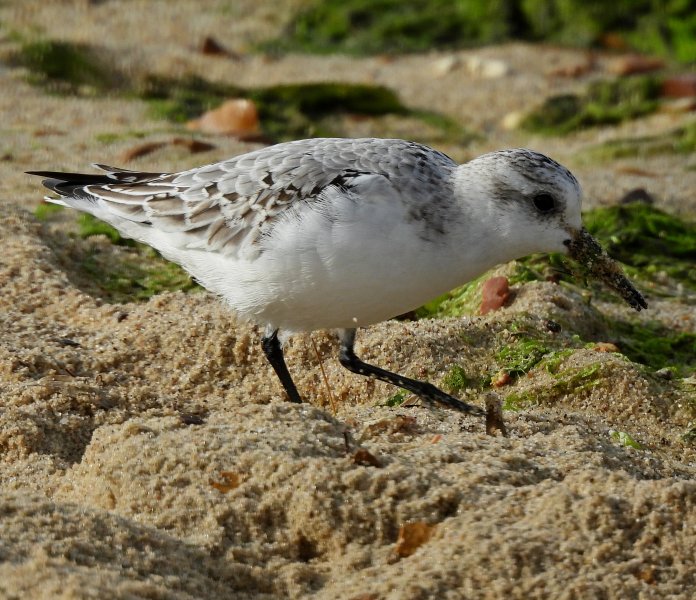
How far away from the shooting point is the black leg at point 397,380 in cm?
462

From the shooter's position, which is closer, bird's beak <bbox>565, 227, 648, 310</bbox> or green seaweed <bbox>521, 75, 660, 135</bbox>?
bird's beak <bbox>565, 227, 648, 310</bbox>

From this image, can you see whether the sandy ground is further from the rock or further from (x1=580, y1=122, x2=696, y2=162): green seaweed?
(x1=580, y1=122, x2=696, y2=162): green seaweed

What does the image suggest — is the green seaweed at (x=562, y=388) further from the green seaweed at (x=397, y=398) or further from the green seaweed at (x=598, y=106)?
the green seaweed at (x=598, y=106)

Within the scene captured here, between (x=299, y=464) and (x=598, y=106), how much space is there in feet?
23.7

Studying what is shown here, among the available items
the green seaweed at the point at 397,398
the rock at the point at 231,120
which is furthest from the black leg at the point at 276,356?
the rock at the point at 231,120

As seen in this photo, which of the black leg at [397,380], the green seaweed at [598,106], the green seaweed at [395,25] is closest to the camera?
the black leg at [397,380]

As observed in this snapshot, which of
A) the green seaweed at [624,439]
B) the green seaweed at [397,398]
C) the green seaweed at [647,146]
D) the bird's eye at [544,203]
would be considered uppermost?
the bird's eye at [544,203]

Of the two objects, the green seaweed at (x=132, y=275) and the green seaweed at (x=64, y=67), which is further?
the green seaweed at (x=64, y=67)

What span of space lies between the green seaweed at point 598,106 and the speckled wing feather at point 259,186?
17.0 feet

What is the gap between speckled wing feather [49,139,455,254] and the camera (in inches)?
179

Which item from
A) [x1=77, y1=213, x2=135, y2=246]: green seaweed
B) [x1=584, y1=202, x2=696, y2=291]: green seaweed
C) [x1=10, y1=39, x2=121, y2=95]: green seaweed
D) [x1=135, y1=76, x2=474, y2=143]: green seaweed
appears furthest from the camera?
[x1=10, y1=39, x2=121, y2=95]: green seaweed

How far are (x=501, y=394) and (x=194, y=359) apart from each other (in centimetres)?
134

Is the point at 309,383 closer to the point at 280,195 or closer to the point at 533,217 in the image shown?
the point at 280,195

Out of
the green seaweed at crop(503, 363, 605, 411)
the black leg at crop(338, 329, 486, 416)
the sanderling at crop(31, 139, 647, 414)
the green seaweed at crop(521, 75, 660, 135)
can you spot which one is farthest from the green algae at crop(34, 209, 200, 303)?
the green seaweed at crop(521, 75, 660, 135)
